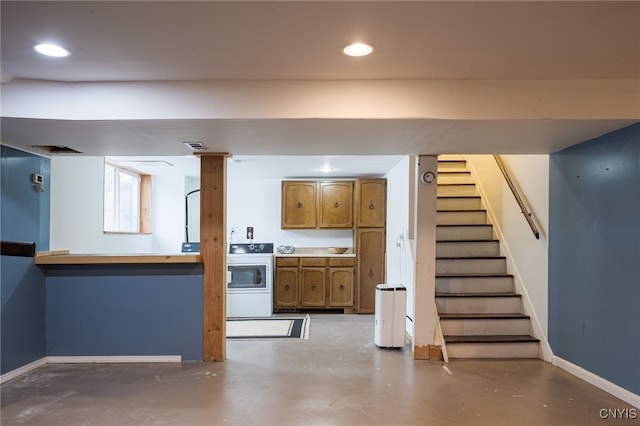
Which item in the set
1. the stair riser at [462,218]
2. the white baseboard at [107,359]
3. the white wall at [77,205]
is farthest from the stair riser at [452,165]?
the white wall at [77,205]

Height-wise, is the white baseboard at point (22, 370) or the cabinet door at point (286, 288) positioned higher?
the cabinet door at point (286, 288)

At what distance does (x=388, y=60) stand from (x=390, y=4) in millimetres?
568

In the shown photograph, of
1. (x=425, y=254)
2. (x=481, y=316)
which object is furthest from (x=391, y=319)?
(x=481, y=316)

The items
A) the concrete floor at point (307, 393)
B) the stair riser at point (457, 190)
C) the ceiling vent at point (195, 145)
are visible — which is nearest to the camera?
the concrete floor at point (307, 393)

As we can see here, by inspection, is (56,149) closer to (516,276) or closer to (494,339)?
(494,339)

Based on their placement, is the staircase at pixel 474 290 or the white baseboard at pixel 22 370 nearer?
the white baseboard at pixel 22 370

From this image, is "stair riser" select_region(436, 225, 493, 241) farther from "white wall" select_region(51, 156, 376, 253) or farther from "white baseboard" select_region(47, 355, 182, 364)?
"white baseboard" select_region(47, 355, 182, 364)

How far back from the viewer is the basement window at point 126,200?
514cm

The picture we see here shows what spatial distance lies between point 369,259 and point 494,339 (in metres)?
2.44

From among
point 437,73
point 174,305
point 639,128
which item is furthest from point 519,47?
point 174,305

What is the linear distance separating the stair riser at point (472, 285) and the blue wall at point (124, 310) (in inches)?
97.8

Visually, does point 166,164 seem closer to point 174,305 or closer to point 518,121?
point 174,305

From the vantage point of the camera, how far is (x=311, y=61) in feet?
6.98

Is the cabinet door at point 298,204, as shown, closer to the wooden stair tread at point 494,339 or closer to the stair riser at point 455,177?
the stair riser at point 455,177
